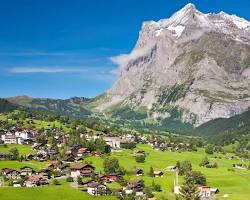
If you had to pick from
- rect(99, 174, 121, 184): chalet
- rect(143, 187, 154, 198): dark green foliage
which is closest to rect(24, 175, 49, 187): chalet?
rect(99, 174, 121, 184): chalet

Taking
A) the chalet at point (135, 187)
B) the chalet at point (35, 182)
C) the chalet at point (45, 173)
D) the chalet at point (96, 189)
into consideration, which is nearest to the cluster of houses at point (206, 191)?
the chalet at point (135, 187)

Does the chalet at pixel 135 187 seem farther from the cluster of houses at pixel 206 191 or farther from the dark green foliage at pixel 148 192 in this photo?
the cluster of houses at pixel 206 191

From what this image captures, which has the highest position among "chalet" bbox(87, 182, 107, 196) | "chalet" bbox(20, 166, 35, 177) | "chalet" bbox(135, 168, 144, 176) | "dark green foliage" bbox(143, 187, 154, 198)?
"chalet" bbox(20, 166, 35, 177)

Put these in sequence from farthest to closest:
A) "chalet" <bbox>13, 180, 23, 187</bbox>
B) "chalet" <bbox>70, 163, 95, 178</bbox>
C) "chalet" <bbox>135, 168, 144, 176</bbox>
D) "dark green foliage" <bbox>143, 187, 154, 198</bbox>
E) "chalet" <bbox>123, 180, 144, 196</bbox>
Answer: "chalet" <bbox>135, 168, 144, 176</bbox>, "chalet" <bbox>70, 163, 95, 178</bbox>, "chalet" <bbox>13, 180, 23, 187</bbox>, "chalet" <bbox>123, 180, 144, 196</bbox>, "dark green foliage" <bbox>143, 187, 154, 198</bbox>

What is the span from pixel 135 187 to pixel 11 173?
4646 centimetres

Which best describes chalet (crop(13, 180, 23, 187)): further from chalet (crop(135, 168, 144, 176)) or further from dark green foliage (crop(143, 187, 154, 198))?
chalet (crop(135, 168, 144, 176))

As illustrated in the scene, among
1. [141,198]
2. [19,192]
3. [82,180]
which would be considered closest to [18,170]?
[82,180]

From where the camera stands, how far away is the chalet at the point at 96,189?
154 metres

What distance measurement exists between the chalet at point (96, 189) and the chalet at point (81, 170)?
20499 millimetres

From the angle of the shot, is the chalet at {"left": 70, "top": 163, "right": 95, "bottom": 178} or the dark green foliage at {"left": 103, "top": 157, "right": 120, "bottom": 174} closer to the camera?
the chalet at {"left": 70, "top": 163, "right": 95, "bottom": 178}

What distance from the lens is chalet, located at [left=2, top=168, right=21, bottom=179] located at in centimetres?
17575

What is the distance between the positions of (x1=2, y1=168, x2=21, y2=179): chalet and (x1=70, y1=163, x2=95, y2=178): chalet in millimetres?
19988

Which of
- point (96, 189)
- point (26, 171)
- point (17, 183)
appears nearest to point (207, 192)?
point (96, 189)

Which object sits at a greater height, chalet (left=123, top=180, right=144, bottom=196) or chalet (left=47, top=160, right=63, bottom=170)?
chalet (left=47, top=160, right=63, bottom=170)
